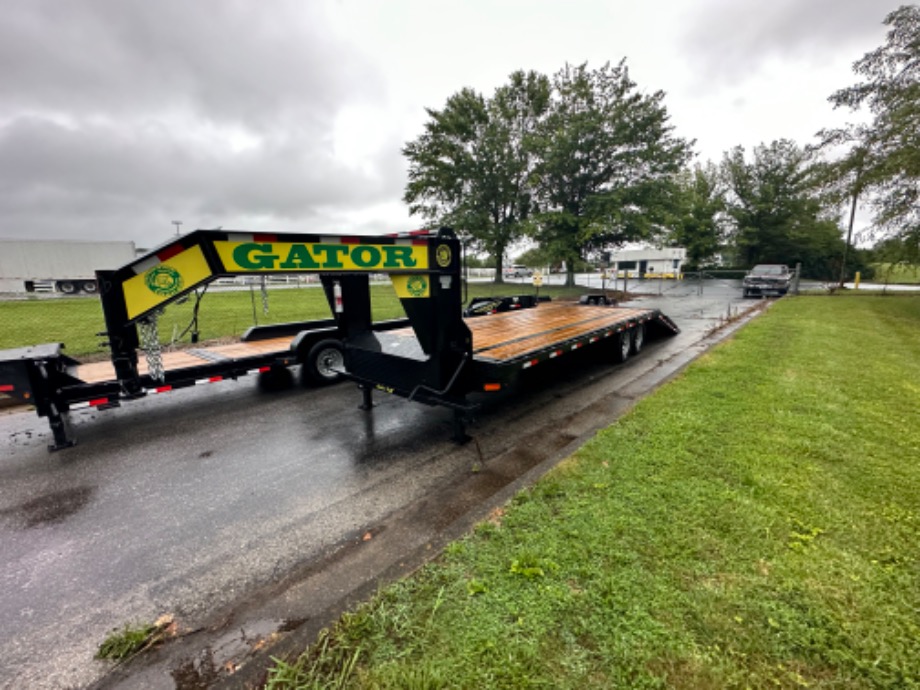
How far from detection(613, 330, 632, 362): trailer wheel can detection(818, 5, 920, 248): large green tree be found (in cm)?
1115

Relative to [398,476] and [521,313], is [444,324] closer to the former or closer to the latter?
[398,476]

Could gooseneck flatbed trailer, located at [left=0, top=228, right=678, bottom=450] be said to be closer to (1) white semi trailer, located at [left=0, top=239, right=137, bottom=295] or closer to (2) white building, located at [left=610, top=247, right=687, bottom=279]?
(1) white semi trailer, located at [left=0, top=239, right=137, bottom=295]

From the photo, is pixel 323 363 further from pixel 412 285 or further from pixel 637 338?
pixel 637 338

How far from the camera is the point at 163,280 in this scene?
318 cm

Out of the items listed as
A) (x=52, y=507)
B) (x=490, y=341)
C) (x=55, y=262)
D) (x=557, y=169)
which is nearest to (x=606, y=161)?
(x=557, y=169)

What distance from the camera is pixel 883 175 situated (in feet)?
41.6

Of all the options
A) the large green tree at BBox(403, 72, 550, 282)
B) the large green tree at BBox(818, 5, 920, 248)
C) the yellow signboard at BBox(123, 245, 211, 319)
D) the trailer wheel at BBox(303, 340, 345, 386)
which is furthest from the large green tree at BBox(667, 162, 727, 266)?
the yellow signboard at BBox(123, 245, 211, 319)

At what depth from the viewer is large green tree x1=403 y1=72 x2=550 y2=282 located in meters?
29.0

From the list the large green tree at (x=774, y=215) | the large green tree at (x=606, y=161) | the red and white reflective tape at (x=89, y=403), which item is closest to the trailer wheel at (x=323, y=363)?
the red and white reflective tape at (x=89, y=403)

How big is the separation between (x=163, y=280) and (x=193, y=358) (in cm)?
372

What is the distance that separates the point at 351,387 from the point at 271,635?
4722 mm

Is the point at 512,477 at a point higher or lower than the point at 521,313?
lower

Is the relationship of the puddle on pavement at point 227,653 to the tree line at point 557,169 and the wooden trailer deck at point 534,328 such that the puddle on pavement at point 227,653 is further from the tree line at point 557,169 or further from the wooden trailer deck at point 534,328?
the tree line at point 557,169

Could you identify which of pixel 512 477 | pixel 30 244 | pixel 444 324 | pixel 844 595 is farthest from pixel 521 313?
pixel 30 244
